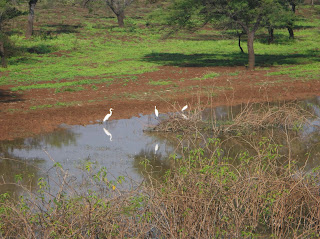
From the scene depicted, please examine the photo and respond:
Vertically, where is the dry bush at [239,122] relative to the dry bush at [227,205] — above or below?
below

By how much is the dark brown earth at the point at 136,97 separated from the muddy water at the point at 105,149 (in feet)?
3.11

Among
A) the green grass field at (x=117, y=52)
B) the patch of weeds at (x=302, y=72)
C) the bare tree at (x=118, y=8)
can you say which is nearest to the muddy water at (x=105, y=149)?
the green grass field at (x=117, y=52)

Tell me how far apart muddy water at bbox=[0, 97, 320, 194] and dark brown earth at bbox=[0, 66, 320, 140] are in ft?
3.11

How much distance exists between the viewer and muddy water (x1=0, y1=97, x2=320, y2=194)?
11.2 meters

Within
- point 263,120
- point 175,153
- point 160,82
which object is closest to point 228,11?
point 160,82

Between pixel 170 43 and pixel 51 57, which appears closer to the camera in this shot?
pixel 51 57

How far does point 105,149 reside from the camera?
1294 centimetres

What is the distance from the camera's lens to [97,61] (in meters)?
29.8

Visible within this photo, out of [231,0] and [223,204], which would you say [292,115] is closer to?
[223,204]

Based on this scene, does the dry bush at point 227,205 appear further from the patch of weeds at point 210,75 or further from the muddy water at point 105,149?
the patch of weeds at point 210,75

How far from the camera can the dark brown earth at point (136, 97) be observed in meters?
15.8

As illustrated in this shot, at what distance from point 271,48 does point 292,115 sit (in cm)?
2320

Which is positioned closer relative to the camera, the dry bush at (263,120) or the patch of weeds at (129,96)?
the dry bush at (263,120)

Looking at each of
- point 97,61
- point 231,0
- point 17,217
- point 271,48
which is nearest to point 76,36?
point 97,61
